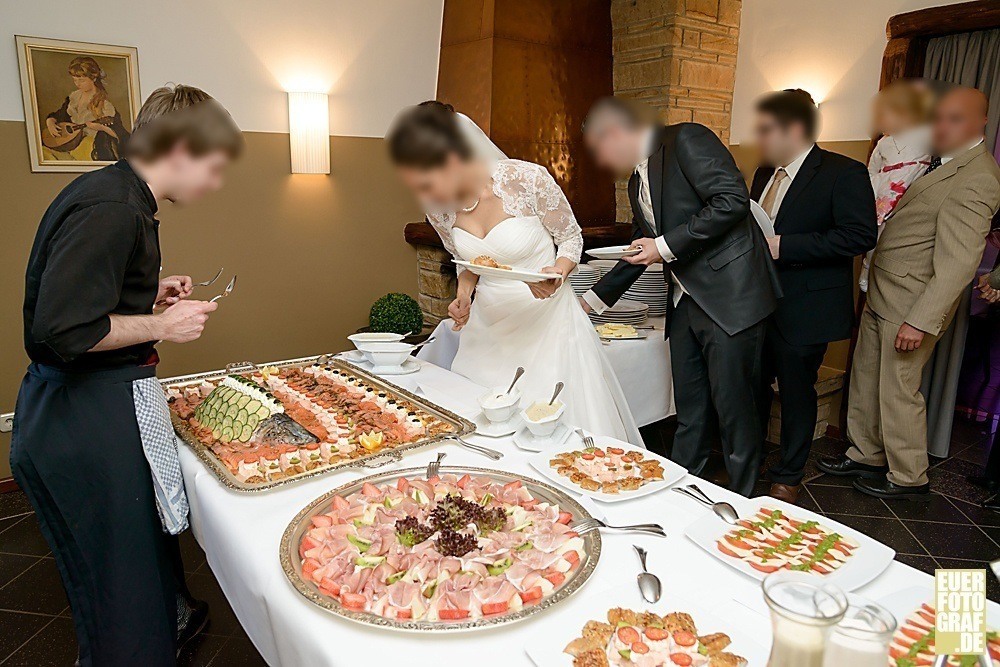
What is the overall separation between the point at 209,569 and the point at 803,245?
103 inches

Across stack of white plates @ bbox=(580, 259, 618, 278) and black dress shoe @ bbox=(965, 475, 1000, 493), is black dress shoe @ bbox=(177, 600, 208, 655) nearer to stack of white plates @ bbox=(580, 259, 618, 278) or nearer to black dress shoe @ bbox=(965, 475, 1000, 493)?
stack of white plates @ bbox=(580, 259, 618, 278)

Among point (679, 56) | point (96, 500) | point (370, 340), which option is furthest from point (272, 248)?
point (679, 56)

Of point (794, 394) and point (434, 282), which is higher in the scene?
point (434, 282)

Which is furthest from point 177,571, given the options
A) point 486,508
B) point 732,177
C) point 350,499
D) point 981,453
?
point 981,453

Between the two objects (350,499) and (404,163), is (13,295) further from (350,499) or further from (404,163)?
(350,499)

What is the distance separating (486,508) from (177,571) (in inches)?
52.3

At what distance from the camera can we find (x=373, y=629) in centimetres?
95

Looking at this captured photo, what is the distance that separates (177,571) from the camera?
2.05m

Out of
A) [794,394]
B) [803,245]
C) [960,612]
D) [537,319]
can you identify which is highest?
[803,245]

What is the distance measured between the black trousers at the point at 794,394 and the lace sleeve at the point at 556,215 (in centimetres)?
98

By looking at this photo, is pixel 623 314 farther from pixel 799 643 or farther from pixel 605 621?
pixel 799 643

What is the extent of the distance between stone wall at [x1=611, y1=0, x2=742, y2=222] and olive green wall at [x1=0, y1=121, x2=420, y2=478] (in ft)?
5.23

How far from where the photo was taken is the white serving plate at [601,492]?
1.30 meters

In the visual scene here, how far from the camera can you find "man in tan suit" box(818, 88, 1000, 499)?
2691mm
